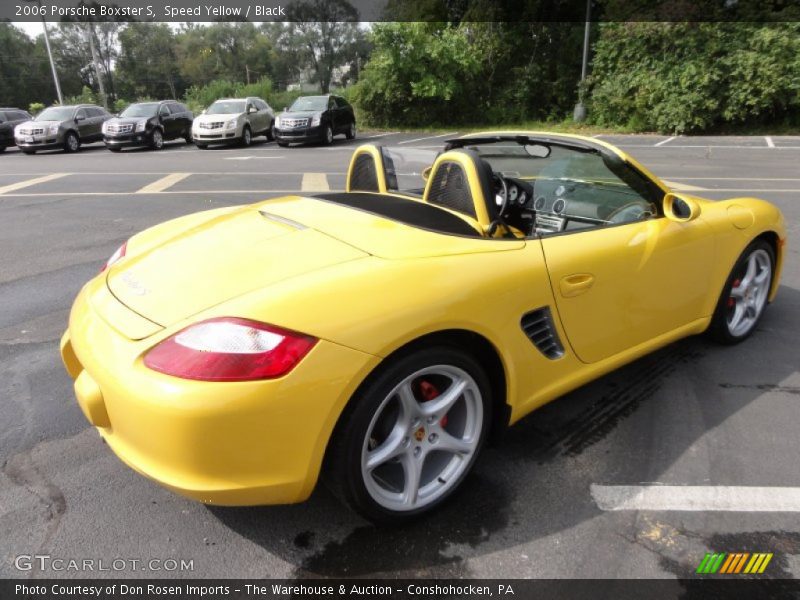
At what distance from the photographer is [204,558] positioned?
6.50 feet

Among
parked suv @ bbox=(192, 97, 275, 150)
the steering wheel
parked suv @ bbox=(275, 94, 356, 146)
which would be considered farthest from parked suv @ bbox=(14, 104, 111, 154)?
the steering wheel

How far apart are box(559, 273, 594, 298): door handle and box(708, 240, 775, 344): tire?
1.36 metres

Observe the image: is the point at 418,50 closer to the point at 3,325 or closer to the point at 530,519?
the point at 3,325

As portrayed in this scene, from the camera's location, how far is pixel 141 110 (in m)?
18.5

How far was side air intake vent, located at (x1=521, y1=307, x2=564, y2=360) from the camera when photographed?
2.22 m

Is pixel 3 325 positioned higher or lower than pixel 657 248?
lower

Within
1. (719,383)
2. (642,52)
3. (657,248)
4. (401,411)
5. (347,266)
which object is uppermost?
(642,52)

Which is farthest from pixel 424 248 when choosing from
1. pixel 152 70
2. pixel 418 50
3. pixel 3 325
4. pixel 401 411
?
pixel 152 70

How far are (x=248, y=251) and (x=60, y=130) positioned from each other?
62.7 ft

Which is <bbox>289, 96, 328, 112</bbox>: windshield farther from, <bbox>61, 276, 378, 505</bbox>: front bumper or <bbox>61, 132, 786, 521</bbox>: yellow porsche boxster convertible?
<bbox>61, 276, 378, 505</bbox>: front bumper

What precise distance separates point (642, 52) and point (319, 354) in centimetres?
2401

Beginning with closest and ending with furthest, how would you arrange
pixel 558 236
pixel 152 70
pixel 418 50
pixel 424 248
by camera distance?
1. pixel 424 248
2. pixel 558 236
3. pixel 418 50
4. pixel 152 70

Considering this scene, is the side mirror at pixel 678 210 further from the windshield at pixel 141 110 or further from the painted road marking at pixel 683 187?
the windshield at pixel 141 110

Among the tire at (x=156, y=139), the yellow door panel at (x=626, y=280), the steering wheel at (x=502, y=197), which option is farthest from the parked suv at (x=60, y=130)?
the yellow door panel at (x=626, y=280)
